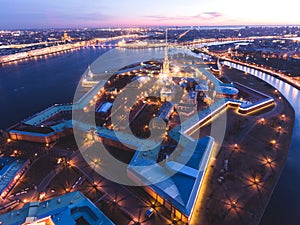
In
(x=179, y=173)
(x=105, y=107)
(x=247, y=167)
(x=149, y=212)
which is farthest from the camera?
(x=105, y=107)

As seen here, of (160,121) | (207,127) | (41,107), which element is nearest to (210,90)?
(207,127)

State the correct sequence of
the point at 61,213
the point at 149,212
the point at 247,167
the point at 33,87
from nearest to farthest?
the point at 61,213 → the point at 149,212 → the point at 247,167 → the point at 33,87

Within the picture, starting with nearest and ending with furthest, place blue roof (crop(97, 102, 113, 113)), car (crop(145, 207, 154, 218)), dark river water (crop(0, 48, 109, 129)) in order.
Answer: car (crop(145, 207, 154, 218)), blue roof (crop(97, 102, 113, 113)), dark river water (crop(0, 48, 109, 129))

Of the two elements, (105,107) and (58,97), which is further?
(58,97)

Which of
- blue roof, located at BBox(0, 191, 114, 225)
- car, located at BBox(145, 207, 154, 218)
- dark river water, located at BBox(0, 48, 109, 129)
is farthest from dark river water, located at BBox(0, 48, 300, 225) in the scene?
blue roof, located at BBox(0, 191, 114, 225)

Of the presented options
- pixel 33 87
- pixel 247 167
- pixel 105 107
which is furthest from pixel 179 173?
pixel 33 87

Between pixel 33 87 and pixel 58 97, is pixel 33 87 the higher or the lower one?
the higher one

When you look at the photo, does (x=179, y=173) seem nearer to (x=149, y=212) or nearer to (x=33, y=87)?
(x=149, y=212)

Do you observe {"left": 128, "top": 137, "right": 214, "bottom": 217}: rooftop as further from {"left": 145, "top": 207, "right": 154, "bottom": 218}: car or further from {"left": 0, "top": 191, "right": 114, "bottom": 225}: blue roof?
{"left": 0, "top": 191, "right": 114, "bottom": 225}: blue roof

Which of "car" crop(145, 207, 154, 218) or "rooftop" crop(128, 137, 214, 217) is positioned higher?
"rooftop" crop(128, 137, 214, 217)
